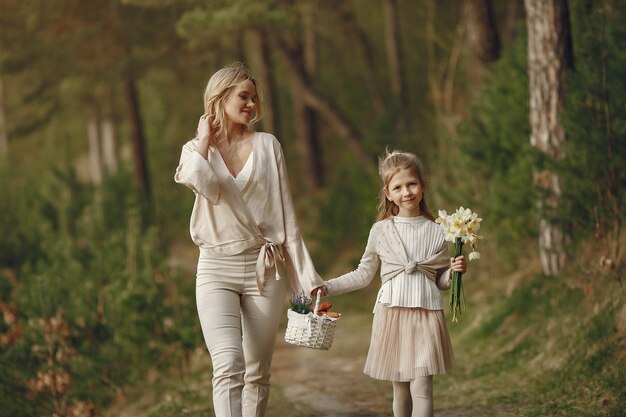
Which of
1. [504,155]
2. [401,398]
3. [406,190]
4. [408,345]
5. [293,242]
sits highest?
[504,155]

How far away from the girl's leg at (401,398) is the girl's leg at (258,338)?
0.70 meters

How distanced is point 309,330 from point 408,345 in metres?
0.54

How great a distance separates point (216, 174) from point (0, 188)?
43.9 ft

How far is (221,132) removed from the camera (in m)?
5.65

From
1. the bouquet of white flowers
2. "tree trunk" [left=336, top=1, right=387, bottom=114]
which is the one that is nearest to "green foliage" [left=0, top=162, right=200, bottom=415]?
the bouquet of white flowers

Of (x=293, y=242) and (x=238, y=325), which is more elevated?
(x=293, y=242)

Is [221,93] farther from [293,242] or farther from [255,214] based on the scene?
[293,242]

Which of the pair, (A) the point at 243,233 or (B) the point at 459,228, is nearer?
(B) the point at 459,228

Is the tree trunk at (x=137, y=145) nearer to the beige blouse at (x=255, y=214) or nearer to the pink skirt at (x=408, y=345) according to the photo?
the beige blouse at (x=255, y=214)

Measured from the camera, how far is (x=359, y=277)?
5605 millimetres

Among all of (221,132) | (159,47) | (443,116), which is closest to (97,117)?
(159,47)

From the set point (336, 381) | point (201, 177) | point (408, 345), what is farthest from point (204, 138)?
point (336, 381)

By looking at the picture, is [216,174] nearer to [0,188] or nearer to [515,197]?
[515,197]

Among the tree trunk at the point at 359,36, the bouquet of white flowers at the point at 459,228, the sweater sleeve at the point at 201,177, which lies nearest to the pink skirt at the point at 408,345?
the bouquet of white flowers at the point at 459,228
